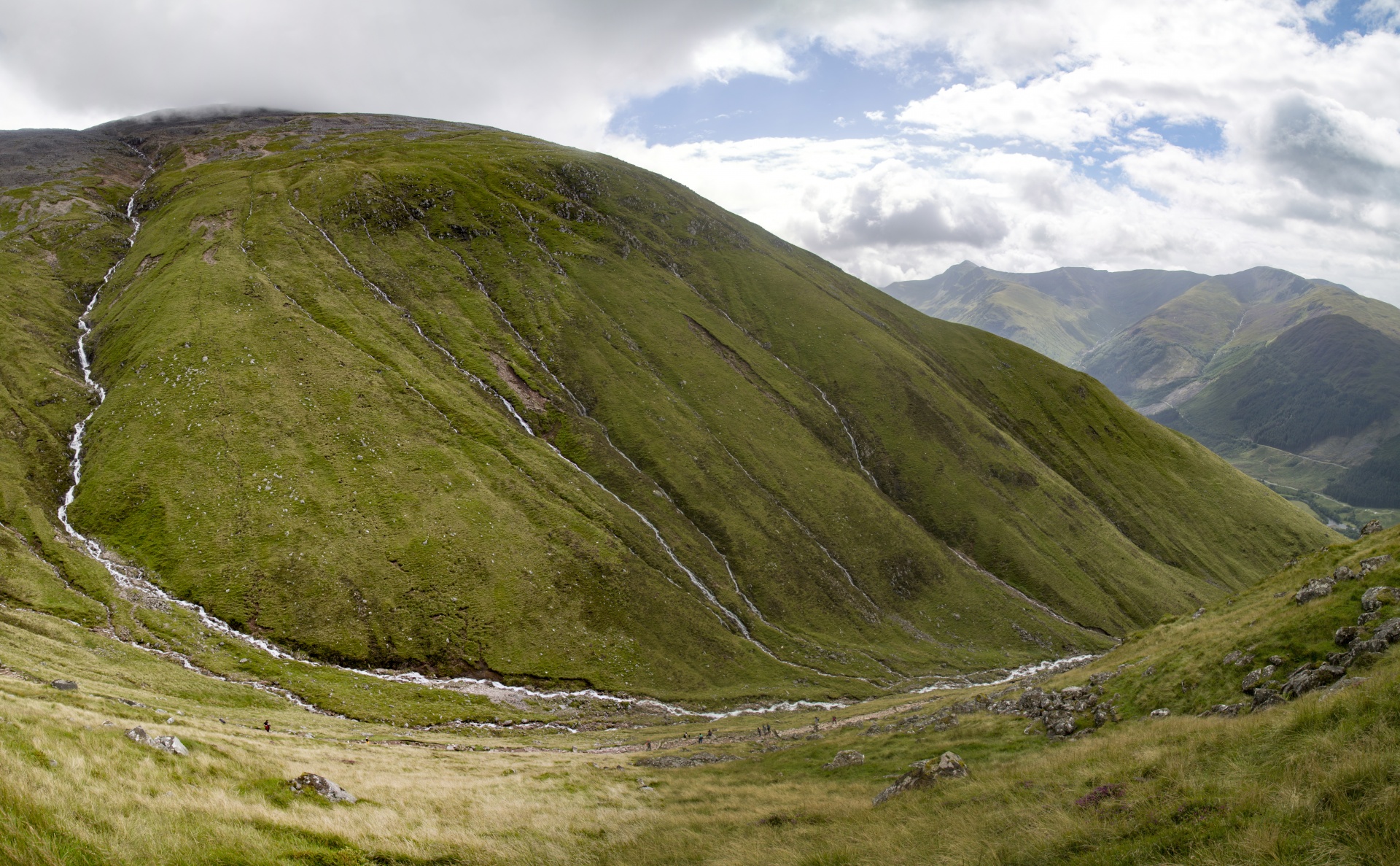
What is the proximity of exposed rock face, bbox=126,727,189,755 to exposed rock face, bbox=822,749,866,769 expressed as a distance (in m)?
30.4

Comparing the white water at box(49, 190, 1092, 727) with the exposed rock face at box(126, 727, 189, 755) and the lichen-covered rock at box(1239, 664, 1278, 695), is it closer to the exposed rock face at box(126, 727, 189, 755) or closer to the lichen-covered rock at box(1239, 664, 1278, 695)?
the exposed rock face at box(126, 727, 189, 755)

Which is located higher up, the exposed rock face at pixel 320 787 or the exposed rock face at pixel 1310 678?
the exposed rock face at pixel 1310 678

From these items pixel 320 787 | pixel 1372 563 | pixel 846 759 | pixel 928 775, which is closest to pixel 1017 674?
pixel 846 759

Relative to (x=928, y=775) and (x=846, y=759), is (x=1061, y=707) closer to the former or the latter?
(x=846, y=759)

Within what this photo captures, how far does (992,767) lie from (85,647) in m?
67.2

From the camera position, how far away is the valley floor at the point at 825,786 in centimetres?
1288

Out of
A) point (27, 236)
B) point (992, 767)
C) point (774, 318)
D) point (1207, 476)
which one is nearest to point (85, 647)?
point (992, 767)

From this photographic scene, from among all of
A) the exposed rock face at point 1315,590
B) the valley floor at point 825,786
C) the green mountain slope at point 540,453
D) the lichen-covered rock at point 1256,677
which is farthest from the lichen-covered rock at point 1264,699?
the green mountain slope at point 540,453

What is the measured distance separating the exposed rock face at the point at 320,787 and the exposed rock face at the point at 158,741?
3.92 metres

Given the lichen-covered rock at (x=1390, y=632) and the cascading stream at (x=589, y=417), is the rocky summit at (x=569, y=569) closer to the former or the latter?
the lichen-covered rock at (x=1390, y=632)

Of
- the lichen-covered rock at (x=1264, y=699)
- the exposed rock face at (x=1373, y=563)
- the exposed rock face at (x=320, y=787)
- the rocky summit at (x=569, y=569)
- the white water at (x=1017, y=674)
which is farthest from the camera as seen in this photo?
the white water at (x=1017, y=674)

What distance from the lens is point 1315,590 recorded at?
29547mm

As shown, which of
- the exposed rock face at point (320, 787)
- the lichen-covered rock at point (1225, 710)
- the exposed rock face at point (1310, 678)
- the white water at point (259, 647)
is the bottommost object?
the white water at point (259, 647)

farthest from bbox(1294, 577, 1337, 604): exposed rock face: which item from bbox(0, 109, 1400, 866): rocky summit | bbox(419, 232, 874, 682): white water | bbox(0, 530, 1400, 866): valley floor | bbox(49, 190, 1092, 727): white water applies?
bbox(419, 232, 874, 682): white water
